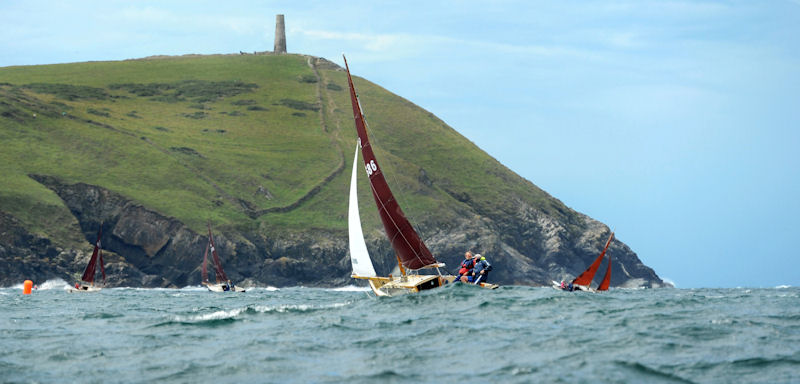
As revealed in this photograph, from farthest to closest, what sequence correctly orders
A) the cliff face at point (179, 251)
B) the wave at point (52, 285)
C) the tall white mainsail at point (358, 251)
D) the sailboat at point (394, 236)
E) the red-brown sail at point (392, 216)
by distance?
the cliff face at point (179, 251)
the wave at point (52, 285)
the tall white mainsail at point (358, 251)
the red-brown sail at point (392, 216)
the sailboat at point (394, 236)

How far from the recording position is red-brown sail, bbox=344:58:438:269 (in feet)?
135

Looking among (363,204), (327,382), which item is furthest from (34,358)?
(363,204)

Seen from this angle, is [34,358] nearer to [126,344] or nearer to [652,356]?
[126,344]

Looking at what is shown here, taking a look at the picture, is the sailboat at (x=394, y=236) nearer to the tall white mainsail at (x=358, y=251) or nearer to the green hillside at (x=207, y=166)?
the tall white mainsail at (x=358, y=251)

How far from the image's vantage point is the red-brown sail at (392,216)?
4122cm

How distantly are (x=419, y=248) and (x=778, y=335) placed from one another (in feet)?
69.7

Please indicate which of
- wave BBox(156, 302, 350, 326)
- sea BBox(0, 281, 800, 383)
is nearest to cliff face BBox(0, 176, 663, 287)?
wave BBox(156, 302, 350, 326)

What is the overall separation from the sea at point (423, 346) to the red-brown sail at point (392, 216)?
9170 mm

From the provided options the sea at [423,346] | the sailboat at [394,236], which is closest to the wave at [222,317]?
the sea at [423,346]

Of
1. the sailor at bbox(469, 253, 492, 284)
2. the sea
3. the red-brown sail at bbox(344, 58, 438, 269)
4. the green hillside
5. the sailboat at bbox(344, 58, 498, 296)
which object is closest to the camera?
the sea

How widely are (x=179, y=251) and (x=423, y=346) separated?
118 metres

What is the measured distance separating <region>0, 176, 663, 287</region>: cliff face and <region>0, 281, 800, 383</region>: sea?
319 feet

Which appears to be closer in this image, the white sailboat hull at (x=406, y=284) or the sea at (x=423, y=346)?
the sea at (x=423, y=346)

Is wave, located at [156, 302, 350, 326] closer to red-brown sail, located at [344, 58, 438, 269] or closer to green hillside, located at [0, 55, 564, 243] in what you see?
red-brown sail, located at [344, 58, 438, 269]
